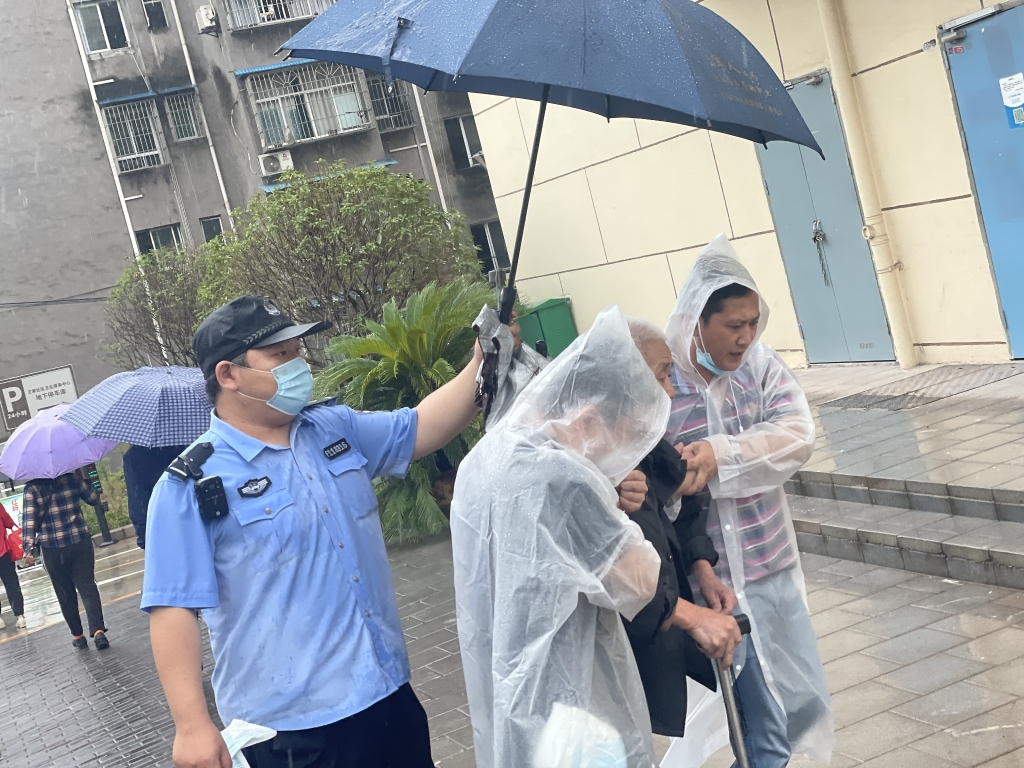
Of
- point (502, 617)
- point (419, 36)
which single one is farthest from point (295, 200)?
point (502, 617)

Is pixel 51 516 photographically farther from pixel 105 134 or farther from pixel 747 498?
pixel 105 134

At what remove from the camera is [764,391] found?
10.5ft

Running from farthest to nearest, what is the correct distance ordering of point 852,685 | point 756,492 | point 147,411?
point 147,411, point 852,685, point 756,492

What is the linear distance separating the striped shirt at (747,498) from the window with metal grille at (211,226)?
26.7 m

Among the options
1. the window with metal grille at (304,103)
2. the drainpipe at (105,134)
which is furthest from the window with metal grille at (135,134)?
the window with metal grille at (304,103)

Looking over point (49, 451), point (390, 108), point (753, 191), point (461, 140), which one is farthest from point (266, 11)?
point (49, 451)

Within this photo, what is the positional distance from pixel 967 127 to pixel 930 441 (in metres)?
3.02

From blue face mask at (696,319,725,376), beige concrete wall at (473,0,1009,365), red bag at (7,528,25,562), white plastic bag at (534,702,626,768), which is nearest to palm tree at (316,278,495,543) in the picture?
beige concrete wall at (473,0,1009,365)

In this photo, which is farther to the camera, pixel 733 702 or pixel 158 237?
pixel 158 237

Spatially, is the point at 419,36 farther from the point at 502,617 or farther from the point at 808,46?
the point at 808,46

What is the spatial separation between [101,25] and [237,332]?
2865 centimetres

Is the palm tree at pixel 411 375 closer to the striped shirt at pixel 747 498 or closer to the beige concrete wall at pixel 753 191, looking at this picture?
the beige concrete wall at pixel 753 191

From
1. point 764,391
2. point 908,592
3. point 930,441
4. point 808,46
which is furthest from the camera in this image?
point 808,46

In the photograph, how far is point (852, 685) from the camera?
174 inches
